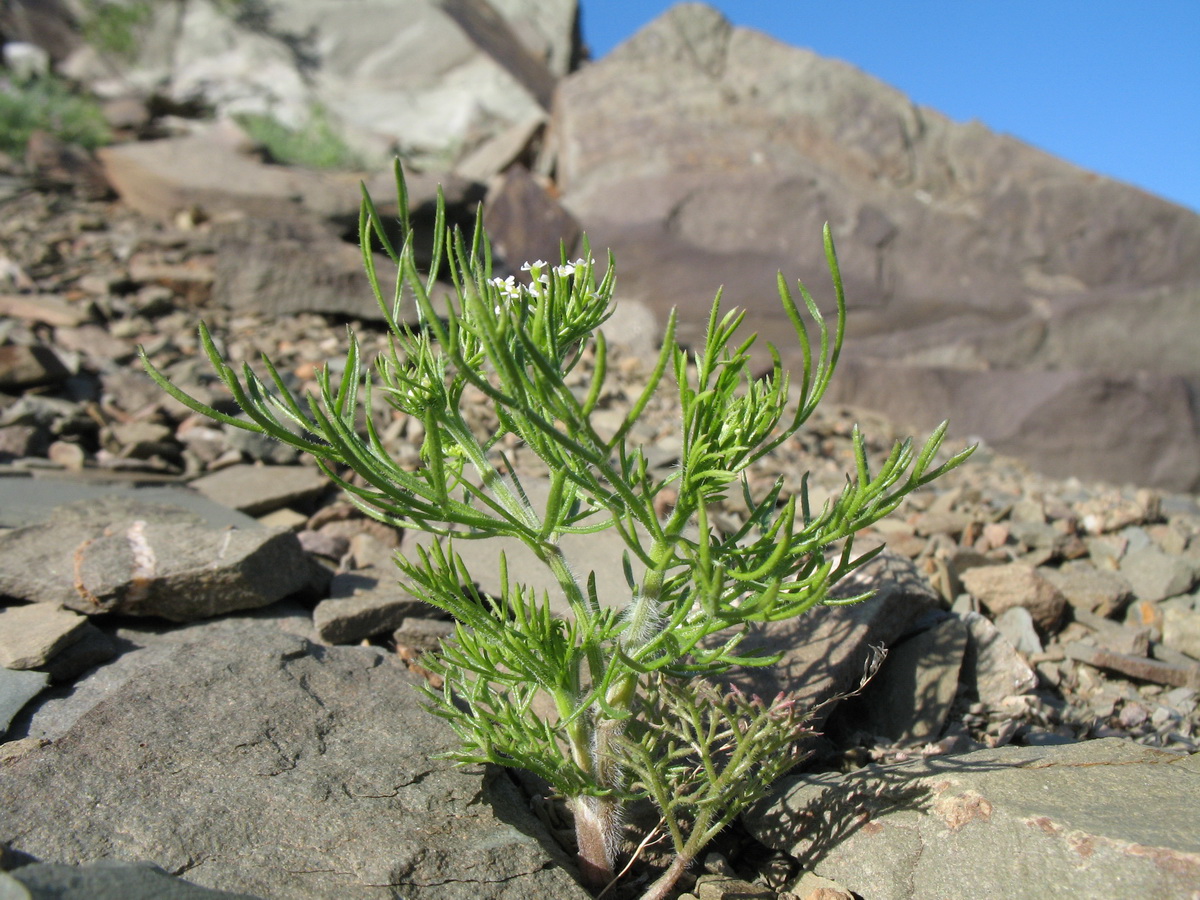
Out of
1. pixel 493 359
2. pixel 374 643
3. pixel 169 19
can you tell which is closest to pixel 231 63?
pixel 169 19

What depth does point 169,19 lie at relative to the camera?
1698cm

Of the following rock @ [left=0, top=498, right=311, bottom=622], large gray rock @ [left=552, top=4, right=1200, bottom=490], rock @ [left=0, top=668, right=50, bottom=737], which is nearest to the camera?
rock @ [left=0, top=668, right=50, bottom=737]

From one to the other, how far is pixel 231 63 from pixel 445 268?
11654 millimetres

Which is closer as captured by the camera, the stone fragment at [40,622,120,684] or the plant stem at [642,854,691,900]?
the plant stem at [642,854,691,900]

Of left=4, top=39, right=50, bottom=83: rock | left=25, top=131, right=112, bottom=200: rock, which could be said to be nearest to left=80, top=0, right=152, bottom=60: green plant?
left=4, top=39, right=50, bottom=83: rock

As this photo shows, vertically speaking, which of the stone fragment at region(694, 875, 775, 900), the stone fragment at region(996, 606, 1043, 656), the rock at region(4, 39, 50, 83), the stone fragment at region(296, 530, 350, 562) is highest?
the rock at region(4, 39, 50, 83)

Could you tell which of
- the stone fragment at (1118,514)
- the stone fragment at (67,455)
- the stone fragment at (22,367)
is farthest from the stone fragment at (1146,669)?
the stone fragment at (22,367)

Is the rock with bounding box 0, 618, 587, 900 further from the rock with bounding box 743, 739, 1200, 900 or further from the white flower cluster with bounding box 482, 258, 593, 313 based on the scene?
the white flower cluster with bounding box 482, 258, 593, 313

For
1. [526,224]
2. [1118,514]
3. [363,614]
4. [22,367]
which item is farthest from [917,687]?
[526,224]

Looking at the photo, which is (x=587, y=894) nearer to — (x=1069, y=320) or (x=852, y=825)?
(x=852, y=825)

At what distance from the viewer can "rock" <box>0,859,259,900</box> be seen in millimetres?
1410

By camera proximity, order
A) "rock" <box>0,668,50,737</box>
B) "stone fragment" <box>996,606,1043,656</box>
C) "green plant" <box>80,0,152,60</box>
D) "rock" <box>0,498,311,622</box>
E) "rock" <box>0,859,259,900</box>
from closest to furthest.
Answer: "rock" <box>0,859,259,900</box>, "rock" <box>0,668,50,737</box>, "rock" <box>0,498,311,622</box>, "stone fragment" <box>996,606,1043,656</box>, "green plant" <box>80,0,152,60</box>

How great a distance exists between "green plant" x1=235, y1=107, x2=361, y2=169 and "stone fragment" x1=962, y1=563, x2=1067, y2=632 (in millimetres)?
9743

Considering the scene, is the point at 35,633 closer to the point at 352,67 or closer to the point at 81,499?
the point at 81,499
